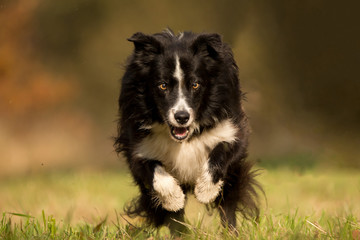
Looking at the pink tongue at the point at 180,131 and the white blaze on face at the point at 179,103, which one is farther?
the pink tongue at the point at 180,131

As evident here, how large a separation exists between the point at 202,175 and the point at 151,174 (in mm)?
441

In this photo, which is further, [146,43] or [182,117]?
[146,43]

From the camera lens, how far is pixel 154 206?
16.8 ft

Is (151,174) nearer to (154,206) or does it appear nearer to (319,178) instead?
(154,206)

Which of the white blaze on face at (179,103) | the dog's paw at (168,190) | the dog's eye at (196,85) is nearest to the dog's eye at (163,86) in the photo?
the white blaze on face at (179,103)

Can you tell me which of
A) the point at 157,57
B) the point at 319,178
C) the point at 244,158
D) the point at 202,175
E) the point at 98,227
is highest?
the point at 319,178

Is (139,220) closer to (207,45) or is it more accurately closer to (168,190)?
(168,190)

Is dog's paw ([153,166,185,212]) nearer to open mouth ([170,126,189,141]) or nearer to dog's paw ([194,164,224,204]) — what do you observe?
dog's paw ([194,164,224,204])

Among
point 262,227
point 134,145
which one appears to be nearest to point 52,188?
point 134,145

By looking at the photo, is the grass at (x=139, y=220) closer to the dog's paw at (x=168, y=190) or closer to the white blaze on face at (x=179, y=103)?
the dog's paw at (x=168, y=190)

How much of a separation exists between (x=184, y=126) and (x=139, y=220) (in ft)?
4.14

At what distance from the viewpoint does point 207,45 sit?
4844mm

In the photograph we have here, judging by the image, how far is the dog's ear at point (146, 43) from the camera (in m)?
4.80

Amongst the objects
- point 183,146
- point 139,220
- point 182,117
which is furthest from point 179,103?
point 139,220
